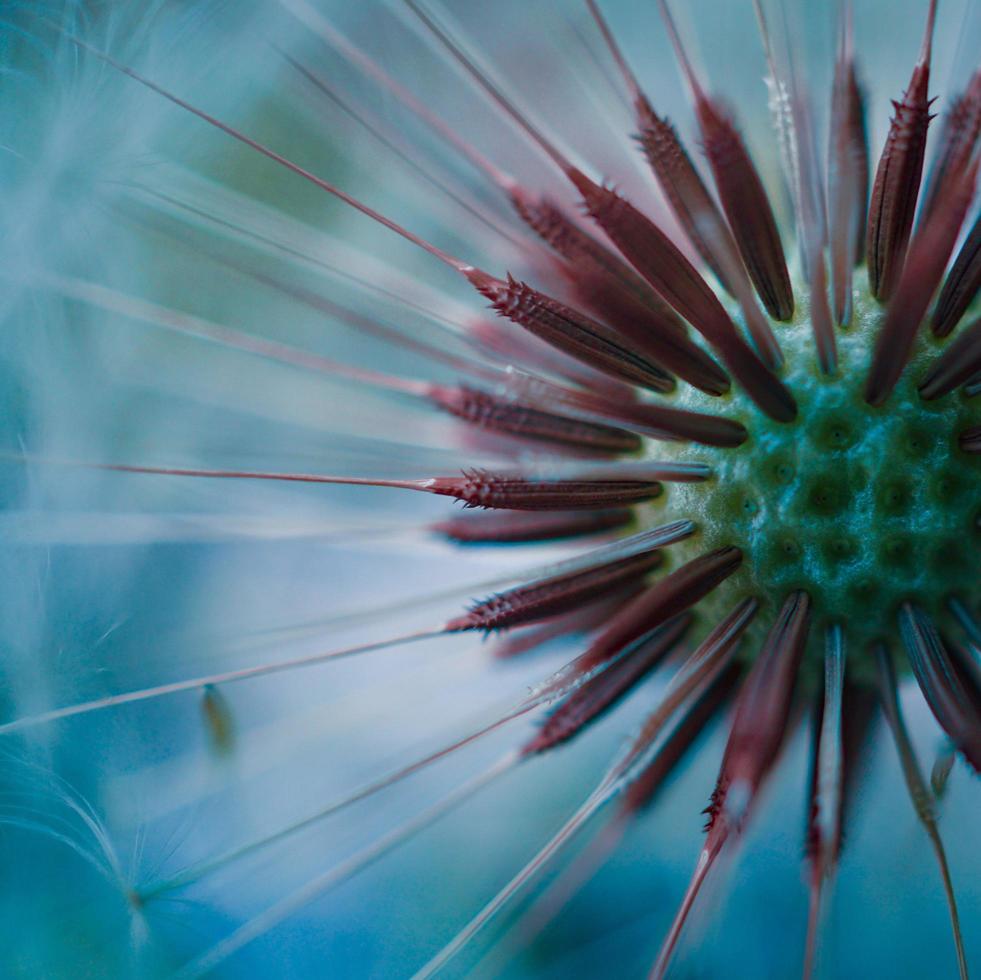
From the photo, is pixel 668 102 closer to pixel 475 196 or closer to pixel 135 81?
pixel 475 196

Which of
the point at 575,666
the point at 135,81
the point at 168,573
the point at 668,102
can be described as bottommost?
the point at 575,666

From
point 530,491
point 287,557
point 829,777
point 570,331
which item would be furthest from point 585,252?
point 287,557

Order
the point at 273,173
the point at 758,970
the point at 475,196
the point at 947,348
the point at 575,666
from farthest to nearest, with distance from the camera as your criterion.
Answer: the point at 273,173 → the point at 475,196 → the point at 758,970 → the point at 575,666 → the point at 947,348

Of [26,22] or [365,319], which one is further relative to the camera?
[365,319]

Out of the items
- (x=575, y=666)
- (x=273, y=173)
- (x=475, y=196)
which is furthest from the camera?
(x=273, y=173)

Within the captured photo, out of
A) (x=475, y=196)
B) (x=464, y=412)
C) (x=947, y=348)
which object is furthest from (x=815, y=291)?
(x=475, y=196)
